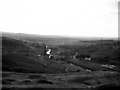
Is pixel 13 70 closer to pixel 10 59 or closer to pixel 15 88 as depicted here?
pixel 10 59

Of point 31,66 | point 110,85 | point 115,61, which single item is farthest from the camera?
point 115,61

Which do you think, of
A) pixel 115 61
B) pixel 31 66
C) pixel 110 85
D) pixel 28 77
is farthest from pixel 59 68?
pixel 115 61

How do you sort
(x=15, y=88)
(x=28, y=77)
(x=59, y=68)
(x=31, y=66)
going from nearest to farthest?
(x=15, y=88) < (x=28, y=77) < (x=31, y=66) < (x=59, y=68)

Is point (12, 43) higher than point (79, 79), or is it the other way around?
point (12, 43)

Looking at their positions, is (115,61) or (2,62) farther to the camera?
(115,61)

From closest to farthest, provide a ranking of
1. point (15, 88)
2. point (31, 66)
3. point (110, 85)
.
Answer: point (15, 88) < point (110, 85) < point (31, 66)

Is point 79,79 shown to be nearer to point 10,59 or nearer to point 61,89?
point 61,89

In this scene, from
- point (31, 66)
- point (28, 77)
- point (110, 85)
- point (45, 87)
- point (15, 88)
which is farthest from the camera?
point (31, 66)

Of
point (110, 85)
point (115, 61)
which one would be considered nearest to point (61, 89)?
point (110, 85)

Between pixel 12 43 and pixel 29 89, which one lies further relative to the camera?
pixel 12 43
